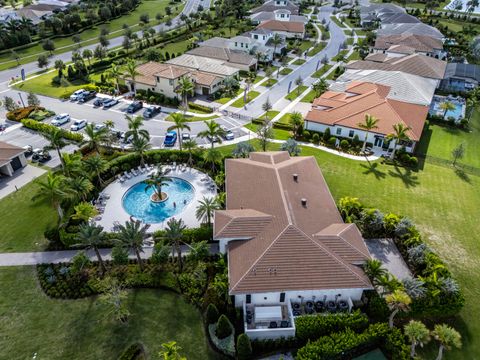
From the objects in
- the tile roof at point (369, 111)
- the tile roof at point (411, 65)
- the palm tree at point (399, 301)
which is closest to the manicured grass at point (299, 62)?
the tile roof at point (411, 65)

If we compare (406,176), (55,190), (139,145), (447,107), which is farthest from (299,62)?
Result: (55,190)

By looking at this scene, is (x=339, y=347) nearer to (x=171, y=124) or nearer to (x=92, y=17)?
(x=171, y=124)

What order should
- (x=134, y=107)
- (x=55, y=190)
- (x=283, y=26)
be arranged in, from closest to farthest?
1. (x=55, y=190)
2. (x=134, y=107)
3. (x=283, y=26)

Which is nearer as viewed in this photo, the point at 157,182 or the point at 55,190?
the point at 55,190

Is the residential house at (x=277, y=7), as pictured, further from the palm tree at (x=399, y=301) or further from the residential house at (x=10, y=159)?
the palm tree at (x=399, y=301)

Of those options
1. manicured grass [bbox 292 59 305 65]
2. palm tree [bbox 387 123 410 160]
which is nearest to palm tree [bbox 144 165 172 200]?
palm tree [bbox 387 123 410 160]

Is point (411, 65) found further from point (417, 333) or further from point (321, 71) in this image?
point (417, 333)

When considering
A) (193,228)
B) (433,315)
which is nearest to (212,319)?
(193,228)
